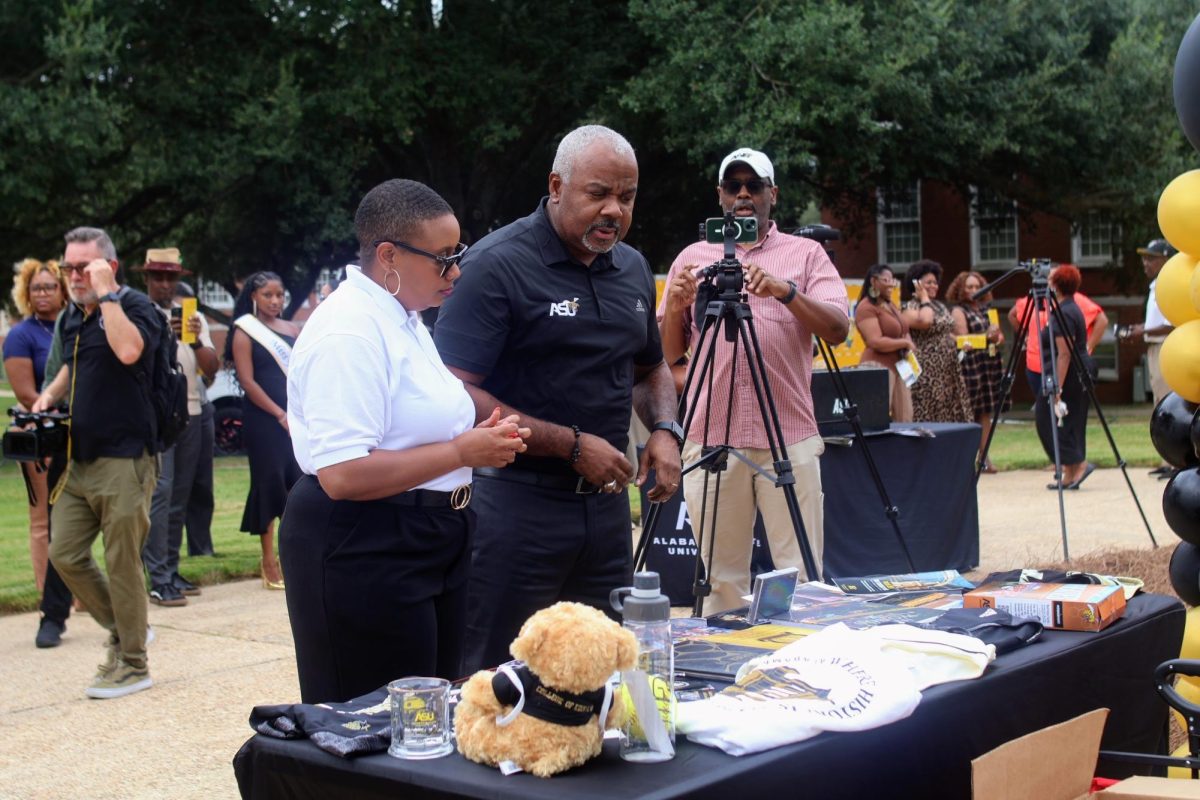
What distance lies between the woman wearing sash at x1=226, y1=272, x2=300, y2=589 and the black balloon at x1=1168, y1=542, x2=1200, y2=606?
5.18 metres

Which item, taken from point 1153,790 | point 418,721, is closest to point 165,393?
point 418,721

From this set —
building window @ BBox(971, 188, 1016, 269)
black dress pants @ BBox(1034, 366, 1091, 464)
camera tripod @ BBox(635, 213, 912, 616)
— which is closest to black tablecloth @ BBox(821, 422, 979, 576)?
camera tripod @ BBox(635, 213, 912, 616)

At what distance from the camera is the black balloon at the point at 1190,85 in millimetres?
4461

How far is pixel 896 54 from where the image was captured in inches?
755

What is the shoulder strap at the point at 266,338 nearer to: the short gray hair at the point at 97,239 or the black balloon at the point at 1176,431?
the short gray hair at the point at 97,239

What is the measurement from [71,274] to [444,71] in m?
15.5

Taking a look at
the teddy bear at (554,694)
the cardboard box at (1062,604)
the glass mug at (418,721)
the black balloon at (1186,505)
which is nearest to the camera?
the teddy bear at (554,694)

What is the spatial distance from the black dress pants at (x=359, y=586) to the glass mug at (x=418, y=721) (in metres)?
0.70

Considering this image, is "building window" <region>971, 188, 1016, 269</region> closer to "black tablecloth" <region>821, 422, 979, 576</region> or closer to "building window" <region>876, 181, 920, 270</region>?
"building window" <region>876, 181, 920, 270</region>

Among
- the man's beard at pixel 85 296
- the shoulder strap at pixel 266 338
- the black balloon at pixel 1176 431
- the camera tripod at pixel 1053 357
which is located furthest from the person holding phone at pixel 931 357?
the man's beard at pixel 85 296

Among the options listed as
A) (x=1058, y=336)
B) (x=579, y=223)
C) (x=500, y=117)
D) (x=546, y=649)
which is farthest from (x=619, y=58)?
(x=546, y=649)

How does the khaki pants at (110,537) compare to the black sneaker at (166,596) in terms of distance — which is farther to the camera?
the black sneaker at (166,596)

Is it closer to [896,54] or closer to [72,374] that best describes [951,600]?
[72,374]

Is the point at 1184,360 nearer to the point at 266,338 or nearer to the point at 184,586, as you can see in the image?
the point at 266,338
